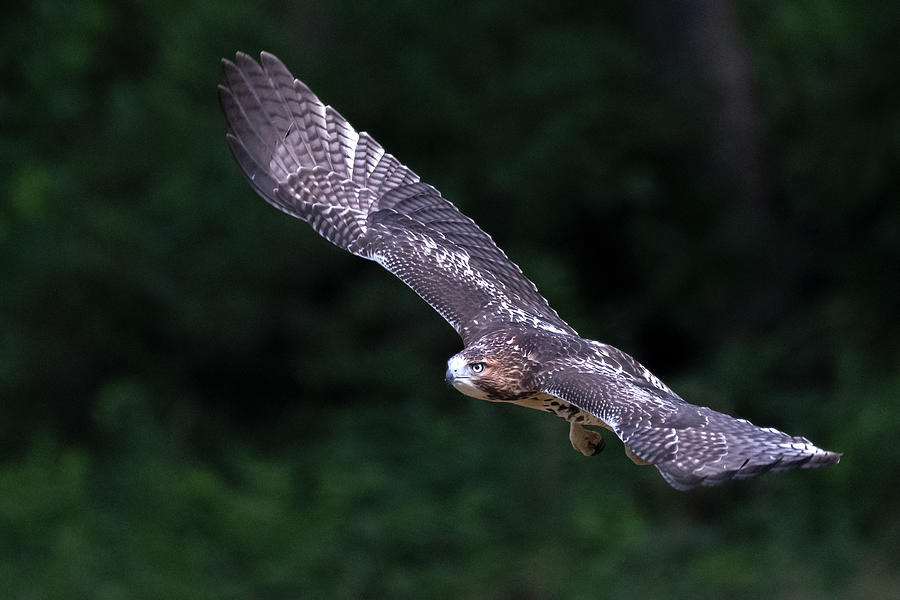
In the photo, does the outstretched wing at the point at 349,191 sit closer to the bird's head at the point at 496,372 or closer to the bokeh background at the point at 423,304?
the bird's head at the point at 496,372

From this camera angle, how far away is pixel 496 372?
24.1 ft

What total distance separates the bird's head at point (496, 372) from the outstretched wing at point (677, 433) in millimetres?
169

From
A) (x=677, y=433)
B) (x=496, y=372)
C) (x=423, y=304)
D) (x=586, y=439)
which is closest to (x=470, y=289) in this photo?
(x=496, y=372)

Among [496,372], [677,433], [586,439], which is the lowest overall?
[586,439]

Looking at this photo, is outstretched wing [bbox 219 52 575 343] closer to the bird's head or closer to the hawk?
the hawk

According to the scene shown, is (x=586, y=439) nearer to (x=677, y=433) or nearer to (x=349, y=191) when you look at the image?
(x=677, y=433)

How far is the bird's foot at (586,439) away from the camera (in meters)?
7.59

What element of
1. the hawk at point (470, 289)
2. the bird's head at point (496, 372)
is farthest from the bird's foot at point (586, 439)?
the bird's head at point (496, 372)

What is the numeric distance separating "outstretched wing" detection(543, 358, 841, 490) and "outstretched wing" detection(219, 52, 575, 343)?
3.78 ft

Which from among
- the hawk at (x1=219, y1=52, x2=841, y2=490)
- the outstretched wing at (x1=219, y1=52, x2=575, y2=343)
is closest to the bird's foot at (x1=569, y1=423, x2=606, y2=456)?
the hawk at (x1=219, y1=52, x2=841, y2=490)

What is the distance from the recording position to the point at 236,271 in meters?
13.2

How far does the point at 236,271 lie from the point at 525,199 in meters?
2.44

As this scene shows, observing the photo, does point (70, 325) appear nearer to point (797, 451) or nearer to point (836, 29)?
point (836, 29)

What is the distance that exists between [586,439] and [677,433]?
1186 millimetres
